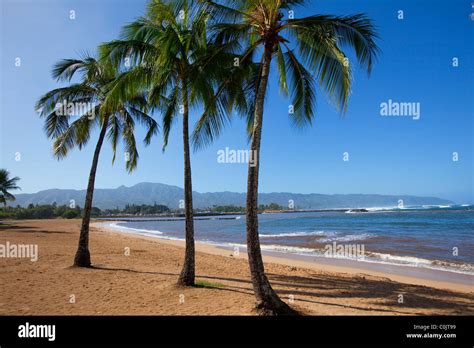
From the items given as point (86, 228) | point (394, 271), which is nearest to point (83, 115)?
point (86, 228)

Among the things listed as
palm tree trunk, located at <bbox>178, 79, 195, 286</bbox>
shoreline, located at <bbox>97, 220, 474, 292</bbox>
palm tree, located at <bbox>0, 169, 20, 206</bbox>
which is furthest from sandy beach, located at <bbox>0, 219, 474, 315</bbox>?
palm tree, located at <bbox>0, 169, 20, 206</bbox>

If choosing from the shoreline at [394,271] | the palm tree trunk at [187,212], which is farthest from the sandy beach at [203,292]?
the palm tree trunk at [187,212]

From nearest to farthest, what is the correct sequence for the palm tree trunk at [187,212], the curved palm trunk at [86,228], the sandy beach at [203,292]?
the sandy beach at [203,292] → the palm tree trunk at [187,212] → the curved palm trunk at [86,228]

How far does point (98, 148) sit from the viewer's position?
1173cm

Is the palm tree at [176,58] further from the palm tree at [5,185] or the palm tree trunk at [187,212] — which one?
the palm tree at [5,185]

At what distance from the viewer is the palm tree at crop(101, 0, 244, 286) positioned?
7507 mm

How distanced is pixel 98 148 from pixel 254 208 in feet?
26.5

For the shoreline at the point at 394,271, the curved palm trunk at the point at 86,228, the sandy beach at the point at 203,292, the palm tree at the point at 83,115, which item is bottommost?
the shoreline at the point at 394,271

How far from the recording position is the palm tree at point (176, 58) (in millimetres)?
7507

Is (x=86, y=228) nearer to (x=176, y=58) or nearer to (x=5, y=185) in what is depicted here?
(x=176, y=58)

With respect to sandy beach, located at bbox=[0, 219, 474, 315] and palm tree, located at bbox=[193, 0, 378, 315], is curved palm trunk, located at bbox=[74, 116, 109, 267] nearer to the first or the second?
sandy beach, located at bbox=[0, 219, 474, 315]

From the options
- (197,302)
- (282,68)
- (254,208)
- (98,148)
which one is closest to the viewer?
(254,208)
